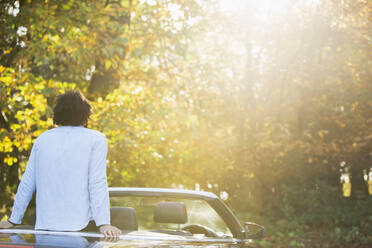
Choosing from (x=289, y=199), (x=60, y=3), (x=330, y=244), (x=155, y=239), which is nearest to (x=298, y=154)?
(x=289, y=199)

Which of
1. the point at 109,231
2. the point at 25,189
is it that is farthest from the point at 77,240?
the point at 25,189

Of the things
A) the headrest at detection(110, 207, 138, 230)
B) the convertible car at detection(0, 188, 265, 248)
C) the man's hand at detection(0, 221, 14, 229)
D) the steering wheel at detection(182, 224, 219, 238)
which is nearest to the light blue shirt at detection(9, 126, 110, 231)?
the convertible car at detection(0, 188, 265, 248)

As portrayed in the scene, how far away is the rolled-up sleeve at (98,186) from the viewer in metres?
3.67

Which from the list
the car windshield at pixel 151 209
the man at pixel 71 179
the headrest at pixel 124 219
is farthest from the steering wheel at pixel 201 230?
the man at pixel 71 179

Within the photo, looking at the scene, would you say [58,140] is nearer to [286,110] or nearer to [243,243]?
[243,243]

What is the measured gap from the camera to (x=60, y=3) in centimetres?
1155

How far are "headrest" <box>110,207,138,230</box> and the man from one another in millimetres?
498

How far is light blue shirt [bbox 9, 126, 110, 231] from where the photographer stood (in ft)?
12.1

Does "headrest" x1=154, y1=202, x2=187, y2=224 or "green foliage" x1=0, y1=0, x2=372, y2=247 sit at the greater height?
"green foliage" x1=0, y1=0, x2=372, y2=247

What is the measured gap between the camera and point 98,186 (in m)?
3.74

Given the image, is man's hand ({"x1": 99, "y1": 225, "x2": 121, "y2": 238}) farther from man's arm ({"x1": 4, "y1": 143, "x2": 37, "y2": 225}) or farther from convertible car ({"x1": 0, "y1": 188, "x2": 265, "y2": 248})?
man's arm ({"x1": 4, "y1": 143, "x2": 37, "y2": 225})

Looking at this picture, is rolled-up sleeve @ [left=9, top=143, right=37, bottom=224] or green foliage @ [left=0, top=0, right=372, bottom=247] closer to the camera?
rolled-up sleeve @ [left=9, top=143, right=37, bottom=224]

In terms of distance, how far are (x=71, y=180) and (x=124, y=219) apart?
0.75 m

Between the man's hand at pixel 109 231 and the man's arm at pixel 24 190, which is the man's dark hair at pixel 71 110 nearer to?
the man's arm at pixel 24 190
